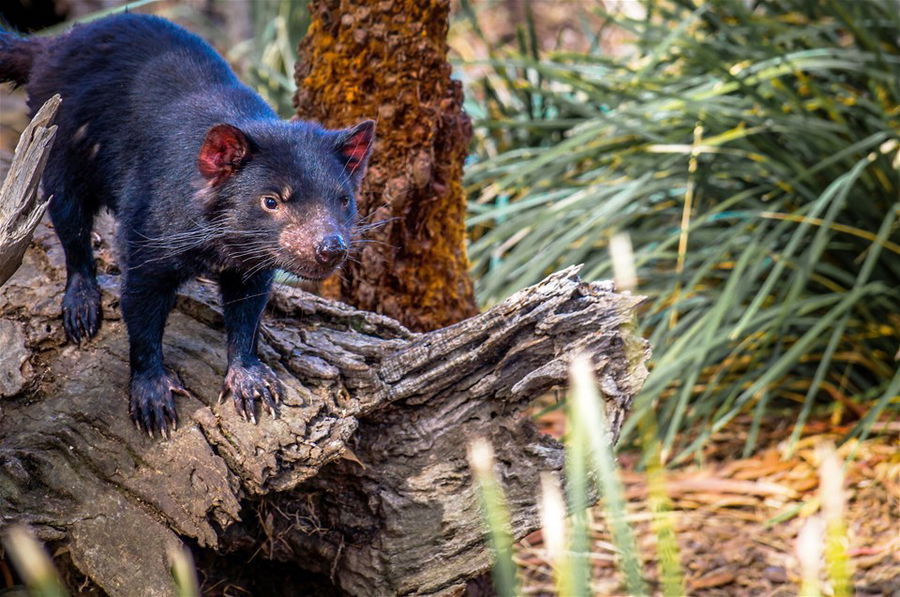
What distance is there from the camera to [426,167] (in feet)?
9.34

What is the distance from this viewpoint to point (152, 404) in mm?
2242

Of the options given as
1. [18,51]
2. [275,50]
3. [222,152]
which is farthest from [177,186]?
[275,50]

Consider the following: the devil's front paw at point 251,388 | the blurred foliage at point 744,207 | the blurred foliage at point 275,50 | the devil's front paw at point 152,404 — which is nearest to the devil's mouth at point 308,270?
the devil's front paw at point 251,388

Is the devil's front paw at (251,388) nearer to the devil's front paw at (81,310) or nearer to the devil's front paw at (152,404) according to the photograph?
the devil's front paw at (152,404)

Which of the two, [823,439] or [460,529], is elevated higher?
[823,439]

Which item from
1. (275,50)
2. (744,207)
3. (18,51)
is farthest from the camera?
(275,50)

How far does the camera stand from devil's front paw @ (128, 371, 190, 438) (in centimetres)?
225

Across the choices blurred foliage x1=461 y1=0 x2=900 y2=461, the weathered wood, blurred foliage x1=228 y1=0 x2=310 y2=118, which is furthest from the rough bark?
blurred foliage x1=228 y1=0 x2=310 y2=118

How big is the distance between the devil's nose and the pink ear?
0.96 ft

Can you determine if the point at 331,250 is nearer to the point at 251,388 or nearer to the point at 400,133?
the point at 251,388

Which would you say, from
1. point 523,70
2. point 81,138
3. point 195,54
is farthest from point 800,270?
point 81,138

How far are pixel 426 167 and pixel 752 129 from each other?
1.58 meters

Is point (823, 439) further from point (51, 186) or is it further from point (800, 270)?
point (51, 186)

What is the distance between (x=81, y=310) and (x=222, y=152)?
23.3 inches
